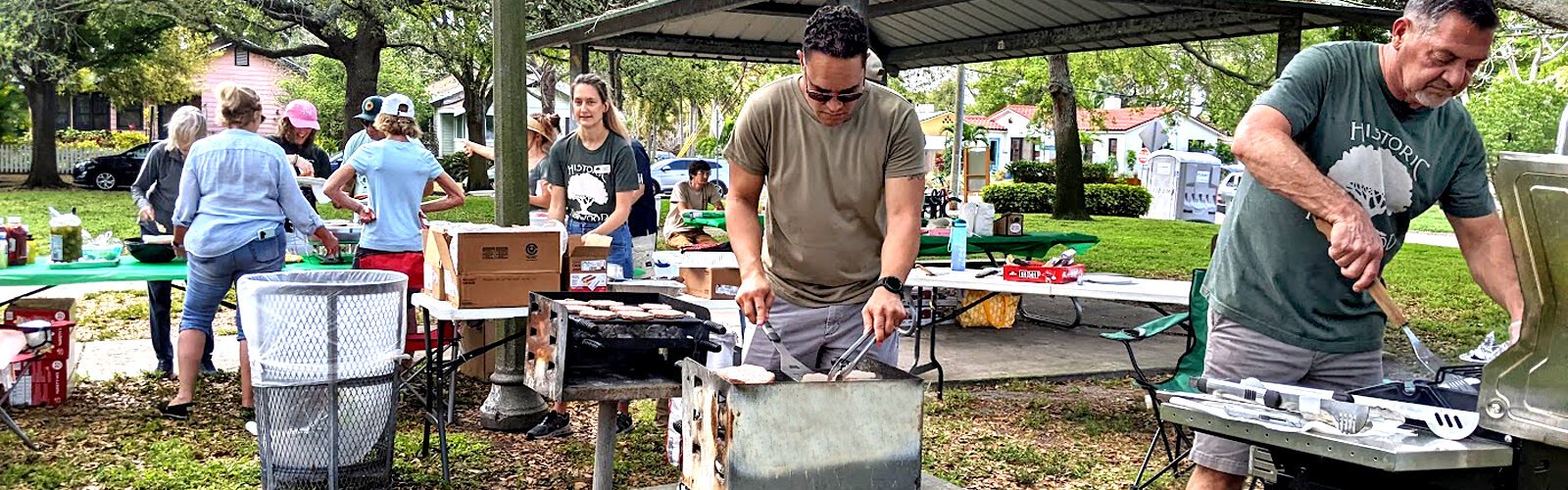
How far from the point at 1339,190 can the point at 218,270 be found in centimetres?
491

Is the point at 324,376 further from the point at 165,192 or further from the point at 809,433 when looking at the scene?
the point at 165,192

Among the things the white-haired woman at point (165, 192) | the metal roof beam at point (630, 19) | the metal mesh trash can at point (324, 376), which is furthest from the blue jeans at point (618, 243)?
the white-haired woman at point (165, 192)

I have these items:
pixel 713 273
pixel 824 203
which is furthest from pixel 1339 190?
pixel 713 273

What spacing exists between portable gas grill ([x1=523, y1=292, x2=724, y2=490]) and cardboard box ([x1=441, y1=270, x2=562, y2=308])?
992 millimetres

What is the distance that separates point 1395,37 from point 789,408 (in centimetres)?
166

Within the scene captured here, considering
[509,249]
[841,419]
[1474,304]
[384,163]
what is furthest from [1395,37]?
[1474,304]

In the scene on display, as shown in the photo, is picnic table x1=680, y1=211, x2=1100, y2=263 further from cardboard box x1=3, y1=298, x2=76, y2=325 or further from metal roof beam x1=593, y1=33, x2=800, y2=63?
cardboard box x1=3, y1=298, x2=76, y2=325

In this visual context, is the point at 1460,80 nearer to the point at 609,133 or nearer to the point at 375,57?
the point at 609,133

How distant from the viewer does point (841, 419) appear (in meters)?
2.99

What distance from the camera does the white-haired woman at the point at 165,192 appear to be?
7.04 meters

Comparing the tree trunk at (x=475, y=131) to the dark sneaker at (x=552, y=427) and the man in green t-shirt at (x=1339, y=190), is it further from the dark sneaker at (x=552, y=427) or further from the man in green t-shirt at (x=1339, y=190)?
the man in green t-shirt at (x=1339, y=190)

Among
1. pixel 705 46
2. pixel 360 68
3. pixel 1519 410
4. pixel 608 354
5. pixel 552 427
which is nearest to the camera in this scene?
pixel 1519 410

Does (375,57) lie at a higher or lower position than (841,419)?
higher

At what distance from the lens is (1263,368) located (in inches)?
121
